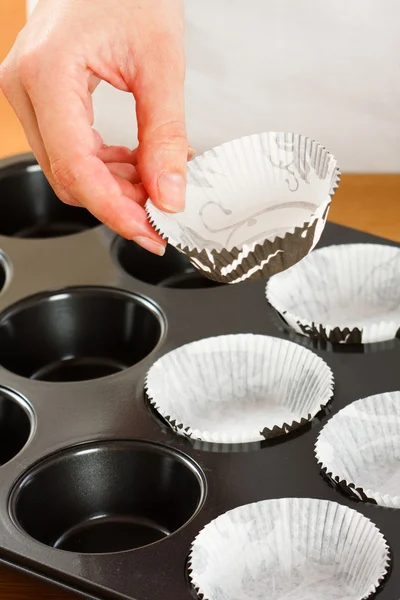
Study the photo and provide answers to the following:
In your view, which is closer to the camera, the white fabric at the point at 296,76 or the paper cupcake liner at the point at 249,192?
the paper cupcake liner at the point at 249,192

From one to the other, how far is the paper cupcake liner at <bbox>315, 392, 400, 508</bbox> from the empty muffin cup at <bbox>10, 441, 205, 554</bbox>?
147mm


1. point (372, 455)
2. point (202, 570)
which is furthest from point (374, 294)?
Result: point (202, 570)

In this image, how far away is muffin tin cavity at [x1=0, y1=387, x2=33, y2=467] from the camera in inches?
44.2

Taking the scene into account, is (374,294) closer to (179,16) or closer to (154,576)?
(179,16)

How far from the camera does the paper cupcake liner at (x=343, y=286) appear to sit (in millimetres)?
1275

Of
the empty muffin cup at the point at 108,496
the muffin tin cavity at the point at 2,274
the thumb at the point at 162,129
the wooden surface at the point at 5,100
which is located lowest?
the empty muffin cup at the point at 108,496

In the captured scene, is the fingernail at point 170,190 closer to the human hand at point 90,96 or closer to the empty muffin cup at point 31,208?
the human hand at point 90,96

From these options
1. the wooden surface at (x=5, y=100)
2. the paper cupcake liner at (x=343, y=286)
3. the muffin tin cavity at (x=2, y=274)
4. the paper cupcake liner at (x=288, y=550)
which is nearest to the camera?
the paper cupcake liner at (x=288, y=550)

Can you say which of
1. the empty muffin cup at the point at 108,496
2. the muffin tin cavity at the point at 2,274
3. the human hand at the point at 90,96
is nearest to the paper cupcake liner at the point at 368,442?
the empty muffin cup at the point at 108,496

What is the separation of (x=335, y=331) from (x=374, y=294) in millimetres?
168

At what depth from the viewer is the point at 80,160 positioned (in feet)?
3.41

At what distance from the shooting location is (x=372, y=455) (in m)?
1.05

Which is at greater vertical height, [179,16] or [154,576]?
[179,16]

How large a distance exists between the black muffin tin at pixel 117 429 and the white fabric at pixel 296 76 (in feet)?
0.78
